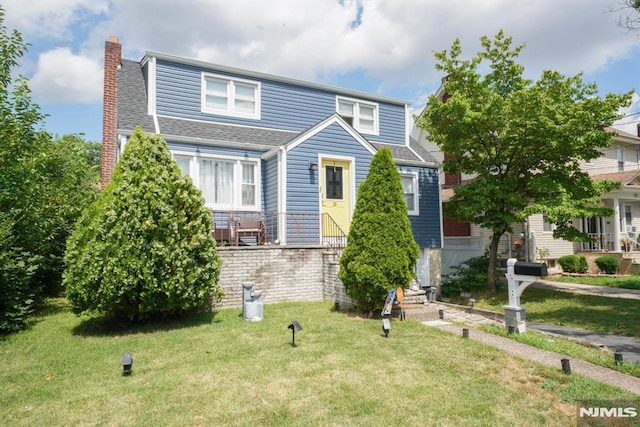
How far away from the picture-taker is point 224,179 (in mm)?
11930

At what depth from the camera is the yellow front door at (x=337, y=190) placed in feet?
41.6

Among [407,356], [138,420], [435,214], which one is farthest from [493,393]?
[435,214]

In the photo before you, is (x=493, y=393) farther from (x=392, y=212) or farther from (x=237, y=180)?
(x=237, y=180)

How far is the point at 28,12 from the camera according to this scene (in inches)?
397

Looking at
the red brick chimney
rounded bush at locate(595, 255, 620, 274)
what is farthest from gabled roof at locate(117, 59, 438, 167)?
rounded bush at locate(595, 255, 620, 274)

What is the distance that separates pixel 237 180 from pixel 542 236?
14772 millimetres

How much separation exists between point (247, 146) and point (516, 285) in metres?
8.29

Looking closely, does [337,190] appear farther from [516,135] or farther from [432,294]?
[516,135]

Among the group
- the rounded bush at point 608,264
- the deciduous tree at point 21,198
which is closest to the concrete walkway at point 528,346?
the deciduous tree at point 21,198

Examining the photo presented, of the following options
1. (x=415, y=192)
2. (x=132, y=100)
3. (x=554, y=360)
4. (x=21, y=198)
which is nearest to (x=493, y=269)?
(x=415, y=192)

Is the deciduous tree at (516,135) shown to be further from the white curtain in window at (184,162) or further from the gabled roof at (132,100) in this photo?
the gabled roof at (132,100)

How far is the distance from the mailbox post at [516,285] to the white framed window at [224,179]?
24.7 ft

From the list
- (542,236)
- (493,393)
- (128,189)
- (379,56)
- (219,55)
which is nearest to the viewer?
(493,393)

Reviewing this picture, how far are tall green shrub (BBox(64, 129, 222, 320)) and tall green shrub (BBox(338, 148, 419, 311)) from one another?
3.13 metres
